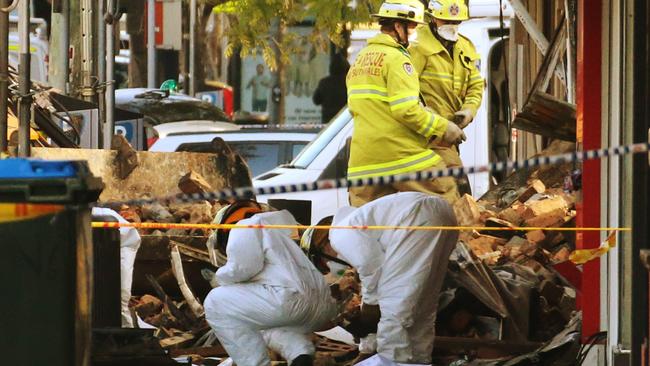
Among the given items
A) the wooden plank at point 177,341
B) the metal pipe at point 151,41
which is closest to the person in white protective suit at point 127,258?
the wooden plank at point 177,341

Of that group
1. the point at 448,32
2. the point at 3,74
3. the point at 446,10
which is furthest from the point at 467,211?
the point at 3,74

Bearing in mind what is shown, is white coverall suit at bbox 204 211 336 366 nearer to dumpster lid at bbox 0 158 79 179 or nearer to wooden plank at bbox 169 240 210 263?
wooden plank at bbox 169 240 210 263

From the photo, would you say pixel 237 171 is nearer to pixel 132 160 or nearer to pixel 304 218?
pixel 132 160

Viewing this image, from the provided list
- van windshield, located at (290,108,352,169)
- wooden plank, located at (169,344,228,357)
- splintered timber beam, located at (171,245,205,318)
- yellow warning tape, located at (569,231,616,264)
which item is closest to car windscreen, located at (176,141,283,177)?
van windshield, located at (290,108,352,169)

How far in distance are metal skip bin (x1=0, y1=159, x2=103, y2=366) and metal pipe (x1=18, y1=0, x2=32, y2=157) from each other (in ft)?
13.1

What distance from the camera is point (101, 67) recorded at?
45.1ft

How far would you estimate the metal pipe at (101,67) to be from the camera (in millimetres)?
13227

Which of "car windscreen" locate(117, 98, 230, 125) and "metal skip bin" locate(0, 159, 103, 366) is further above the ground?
"metal skip bin" locate(0, 159, 103, 366)

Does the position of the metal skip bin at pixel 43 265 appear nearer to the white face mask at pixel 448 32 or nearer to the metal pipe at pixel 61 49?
the white face mask at pixel 448 32

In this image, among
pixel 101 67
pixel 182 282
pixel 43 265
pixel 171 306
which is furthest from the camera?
pixel 101 67

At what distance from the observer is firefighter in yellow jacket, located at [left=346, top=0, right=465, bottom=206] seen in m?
9.87

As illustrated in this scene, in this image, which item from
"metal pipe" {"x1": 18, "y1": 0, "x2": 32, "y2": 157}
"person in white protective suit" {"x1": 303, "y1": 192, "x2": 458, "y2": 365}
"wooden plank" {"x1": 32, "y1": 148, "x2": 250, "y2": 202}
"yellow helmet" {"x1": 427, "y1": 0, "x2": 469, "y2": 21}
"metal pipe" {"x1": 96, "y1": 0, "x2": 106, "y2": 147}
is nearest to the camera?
"person in white protective suit" {"x1": 303, "y1": 192, "x2": 458, "y2": 365}

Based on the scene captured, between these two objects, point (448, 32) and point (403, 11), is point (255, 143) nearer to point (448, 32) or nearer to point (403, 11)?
point (448, 32)

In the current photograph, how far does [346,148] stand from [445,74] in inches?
101
